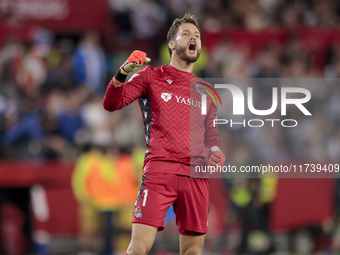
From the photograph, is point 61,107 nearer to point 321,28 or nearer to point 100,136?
point 100,136

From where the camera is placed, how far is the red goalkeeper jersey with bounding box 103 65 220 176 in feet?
14.2

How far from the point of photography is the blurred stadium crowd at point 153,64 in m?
8.98

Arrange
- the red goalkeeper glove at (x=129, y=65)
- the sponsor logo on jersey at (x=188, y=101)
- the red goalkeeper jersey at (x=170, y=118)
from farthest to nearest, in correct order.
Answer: the sponsor logo on jersey at (x=188, y=101)
the red goalkeeper jersey at (x=170, y=118)
the red goalkeeper glove at (x=129, y=65)

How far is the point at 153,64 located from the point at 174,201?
22.4 feet

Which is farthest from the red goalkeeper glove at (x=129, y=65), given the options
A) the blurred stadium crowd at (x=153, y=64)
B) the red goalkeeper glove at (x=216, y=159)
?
the blurred stadium crowd at (x=153, y=64)

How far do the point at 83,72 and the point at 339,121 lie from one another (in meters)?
4.89

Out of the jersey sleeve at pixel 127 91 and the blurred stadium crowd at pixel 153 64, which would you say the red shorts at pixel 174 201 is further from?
the blurred stadium crowd at pixel 153 64

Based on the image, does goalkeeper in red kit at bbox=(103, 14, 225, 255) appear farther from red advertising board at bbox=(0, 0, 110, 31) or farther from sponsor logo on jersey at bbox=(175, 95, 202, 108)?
red advertising board at bbox=(0, 0, 110, 31)

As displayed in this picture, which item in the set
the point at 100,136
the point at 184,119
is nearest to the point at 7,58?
the point at 100,136

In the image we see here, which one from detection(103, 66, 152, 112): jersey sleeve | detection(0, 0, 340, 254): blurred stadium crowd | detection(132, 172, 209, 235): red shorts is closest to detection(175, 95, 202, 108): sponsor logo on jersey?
detection(103, 66, 152, 112): jersey sleeve

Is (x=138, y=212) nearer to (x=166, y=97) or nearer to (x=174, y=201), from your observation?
(x=174, y=201)

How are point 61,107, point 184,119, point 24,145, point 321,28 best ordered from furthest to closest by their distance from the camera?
point 321,28 → point 61,107 → point 24,145 → point 184,119

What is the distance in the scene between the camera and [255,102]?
817 cm

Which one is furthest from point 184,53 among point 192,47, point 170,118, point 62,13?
point 62,13
